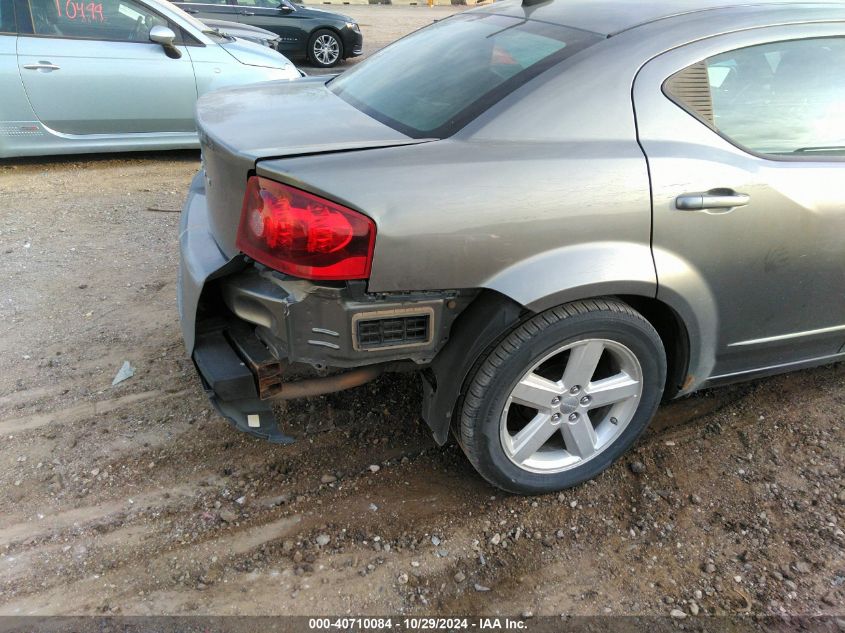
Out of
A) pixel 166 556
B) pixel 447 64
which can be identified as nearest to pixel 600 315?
pixel 447 64

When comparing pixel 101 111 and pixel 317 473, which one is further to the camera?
pixel 101 111

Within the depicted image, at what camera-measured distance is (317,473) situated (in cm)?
262

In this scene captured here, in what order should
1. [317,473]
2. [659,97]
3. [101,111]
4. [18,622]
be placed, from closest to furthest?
[18,622] < [659,97] < [317,473] < [101,111]

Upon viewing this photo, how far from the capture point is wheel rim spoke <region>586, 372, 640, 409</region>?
236cm

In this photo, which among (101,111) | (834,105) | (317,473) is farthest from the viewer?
(101,111)

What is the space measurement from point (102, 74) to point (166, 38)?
0.65 metres

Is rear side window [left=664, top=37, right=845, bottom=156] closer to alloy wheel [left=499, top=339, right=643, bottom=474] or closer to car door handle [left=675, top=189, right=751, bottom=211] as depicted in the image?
car door handle [left=675, top=189, right=751, bottom=211]

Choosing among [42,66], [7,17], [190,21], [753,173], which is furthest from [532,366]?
[7,17]

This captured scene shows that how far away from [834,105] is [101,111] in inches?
223

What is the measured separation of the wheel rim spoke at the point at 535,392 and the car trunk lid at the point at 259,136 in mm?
887

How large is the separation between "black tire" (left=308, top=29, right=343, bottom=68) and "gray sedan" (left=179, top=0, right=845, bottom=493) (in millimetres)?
9256

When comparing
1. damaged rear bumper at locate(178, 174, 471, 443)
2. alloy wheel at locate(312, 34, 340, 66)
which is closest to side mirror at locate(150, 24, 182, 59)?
damaged rear bumper at locate(178, 174, 471, 443)

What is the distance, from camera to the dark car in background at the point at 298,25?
411 inches

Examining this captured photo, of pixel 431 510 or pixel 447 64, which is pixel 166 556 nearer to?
pixel 431 510
